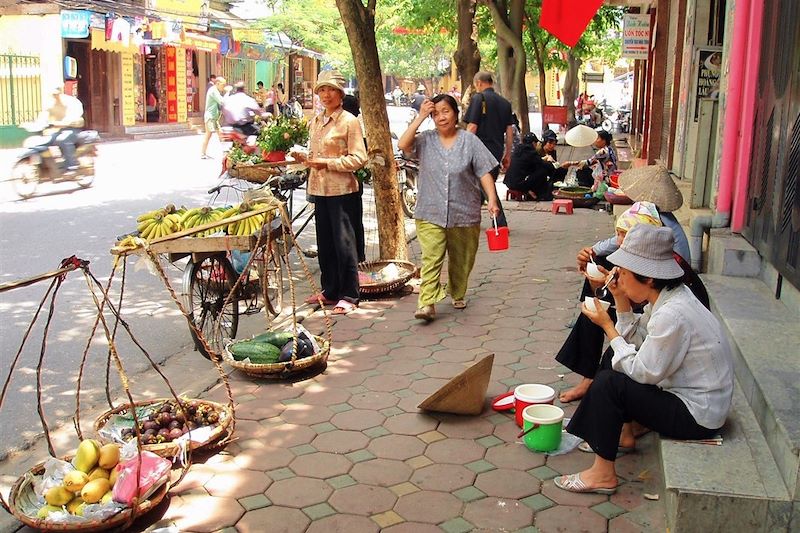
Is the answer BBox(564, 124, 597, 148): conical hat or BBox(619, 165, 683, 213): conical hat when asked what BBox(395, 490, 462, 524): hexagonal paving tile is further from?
BBox(564, 124, 597, 148): conical hat

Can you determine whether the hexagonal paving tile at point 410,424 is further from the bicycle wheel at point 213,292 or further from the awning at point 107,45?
the awning at point 107,45

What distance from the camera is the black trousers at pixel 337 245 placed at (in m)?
6.34

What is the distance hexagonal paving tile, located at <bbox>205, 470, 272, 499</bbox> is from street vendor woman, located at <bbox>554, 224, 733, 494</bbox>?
146cm

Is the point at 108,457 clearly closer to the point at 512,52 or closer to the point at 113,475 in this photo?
the point at 113,475

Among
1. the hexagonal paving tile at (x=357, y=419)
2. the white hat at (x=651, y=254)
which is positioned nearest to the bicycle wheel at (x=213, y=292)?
the hexagonal paving tile at (x=357, y=419)

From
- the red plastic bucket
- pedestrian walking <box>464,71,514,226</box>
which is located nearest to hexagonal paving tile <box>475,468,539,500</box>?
the red plastic bucket

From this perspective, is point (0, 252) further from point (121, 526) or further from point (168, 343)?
point (121, 526)

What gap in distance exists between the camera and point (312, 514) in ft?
11.2

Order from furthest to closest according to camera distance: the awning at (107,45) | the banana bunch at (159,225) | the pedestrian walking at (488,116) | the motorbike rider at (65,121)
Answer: the awning at (107,45) → the motorbike rider at (65,121) → the pedestrian walking at (488,116) → the banana bunch at (159,225)

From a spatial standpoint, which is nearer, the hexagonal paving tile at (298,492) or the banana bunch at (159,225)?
the hexagonal paving tile at (298,492)

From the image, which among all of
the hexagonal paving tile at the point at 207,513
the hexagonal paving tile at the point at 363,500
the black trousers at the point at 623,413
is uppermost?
the black trousers at the point at 623,413

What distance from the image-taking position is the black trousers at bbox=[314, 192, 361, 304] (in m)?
6.34

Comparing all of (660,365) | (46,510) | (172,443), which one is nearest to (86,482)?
(46,510)

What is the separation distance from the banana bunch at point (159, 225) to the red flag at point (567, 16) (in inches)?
223
